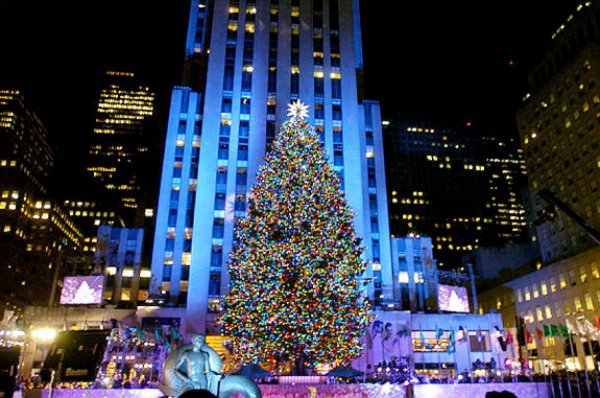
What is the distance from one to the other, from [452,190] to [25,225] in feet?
354

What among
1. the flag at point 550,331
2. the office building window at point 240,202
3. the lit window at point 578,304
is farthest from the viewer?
the lit window at point 578,304

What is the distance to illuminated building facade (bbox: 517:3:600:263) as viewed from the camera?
66.9 metres

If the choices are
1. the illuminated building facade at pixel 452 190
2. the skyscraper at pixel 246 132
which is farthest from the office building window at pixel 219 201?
the illuminated building facade at pixel 452 190

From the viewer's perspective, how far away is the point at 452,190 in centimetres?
13788

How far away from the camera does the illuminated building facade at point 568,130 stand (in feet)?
220

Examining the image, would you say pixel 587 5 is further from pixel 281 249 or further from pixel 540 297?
pixel 281 249

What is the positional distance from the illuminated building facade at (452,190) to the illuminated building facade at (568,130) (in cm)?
4844

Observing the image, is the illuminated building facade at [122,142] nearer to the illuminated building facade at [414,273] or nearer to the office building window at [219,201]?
the office building window at [219,201]

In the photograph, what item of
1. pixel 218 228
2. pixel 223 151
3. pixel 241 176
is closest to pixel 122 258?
pixel 218 228

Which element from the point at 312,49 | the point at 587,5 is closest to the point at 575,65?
the point at 587,5

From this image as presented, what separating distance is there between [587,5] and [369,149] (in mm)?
45345

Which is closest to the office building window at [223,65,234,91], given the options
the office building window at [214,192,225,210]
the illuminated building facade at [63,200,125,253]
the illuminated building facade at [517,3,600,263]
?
the office building window at [214,192,225,210]

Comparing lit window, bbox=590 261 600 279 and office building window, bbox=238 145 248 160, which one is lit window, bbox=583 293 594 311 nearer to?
lit window, bbox=590 261 600 279

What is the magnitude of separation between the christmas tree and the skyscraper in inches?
719
